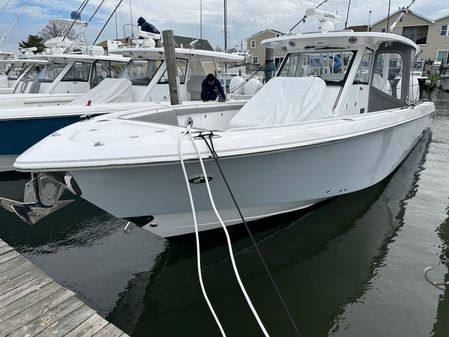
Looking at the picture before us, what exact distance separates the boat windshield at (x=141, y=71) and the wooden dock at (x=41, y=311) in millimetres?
5937

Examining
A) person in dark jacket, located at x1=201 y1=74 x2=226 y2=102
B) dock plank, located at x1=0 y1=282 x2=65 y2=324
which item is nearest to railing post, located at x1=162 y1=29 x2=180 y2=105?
person in dark jacket, located at x1=201 y1=74 x2=226 y2=102

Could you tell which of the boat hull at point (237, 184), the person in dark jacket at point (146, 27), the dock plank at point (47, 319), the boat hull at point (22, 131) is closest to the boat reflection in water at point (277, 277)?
the boat hull at point (237, 184)

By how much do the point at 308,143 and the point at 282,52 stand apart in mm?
3391

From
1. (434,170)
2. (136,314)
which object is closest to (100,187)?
(136,314)

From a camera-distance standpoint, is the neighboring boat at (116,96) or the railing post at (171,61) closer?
the neighboring boat at (116,96)

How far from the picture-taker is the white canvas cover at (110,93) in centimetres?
775

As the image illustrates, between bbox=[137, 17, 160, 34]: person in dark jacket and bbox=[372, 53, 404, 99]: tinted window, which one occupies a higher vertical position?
bbox=[137, 17, 160, 34]: person in dark jacket

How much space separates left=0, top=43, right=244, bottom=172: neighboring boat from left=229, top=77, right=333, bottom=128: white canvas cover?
88.9 inches

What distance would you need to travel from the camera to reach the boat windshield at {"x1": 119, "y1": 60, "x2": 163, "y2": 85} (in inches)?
326

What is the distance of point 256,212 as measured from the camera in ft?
13.4

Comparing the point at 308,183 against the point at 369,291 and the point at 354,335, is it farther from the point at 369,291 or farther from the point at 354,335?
the point at 354,335

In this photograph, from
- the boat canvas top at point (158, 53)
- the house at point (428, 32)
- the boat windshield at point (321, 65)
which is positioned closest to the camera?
the boat windshield at point (321, 65)

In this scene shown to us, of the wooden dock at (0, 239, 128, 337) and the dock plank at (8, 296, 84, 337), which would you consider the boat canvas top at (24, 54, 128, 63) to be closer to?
the wooden dock at (0, 239, 128, 337)

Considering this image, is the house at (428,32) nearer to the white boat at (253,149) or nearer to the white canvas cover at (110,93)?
the white canvas cover at (110,93)
